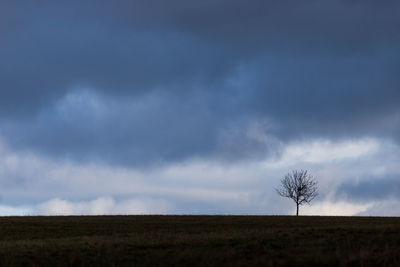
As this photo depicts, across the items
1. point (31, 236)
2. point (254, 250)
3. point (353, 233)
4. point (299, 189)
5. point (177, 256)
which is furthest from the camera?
point (299, 189)

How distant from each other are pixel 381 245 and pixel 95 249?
14.9 m

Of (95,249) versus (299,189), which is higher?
(299,189)

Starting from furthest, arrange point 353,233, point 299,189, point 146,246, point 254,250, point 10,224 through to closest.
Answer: point 299,189 → point 10,224 → point 353,233 → point 146,246 → point 254,250

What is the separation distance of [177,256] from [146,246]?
15.6 ft

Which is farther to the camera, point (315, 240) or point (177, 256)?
point (315, 240)

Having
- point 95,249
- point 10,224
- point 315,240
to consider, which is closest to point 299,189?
point 10,224

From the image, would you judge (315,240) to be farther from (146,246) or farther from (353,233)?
(146,246)

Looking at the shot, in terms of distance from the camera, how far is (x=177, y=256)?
2380cm

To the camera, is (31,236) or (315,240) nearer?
(315,240)

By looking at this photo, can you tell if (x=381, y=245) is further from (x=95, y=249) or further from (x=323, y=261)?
(x=95, y=249)

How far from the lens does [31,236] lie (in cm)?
4084

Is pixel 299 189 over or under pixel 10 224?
over

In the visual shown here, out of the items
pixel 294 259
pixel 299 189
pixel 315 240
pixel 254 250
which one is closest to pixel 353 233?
pixel 315 240

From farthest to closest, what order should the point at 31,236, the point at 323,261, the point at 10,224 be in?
the point at 10,224
the point at 31,236
the point at 323,261
